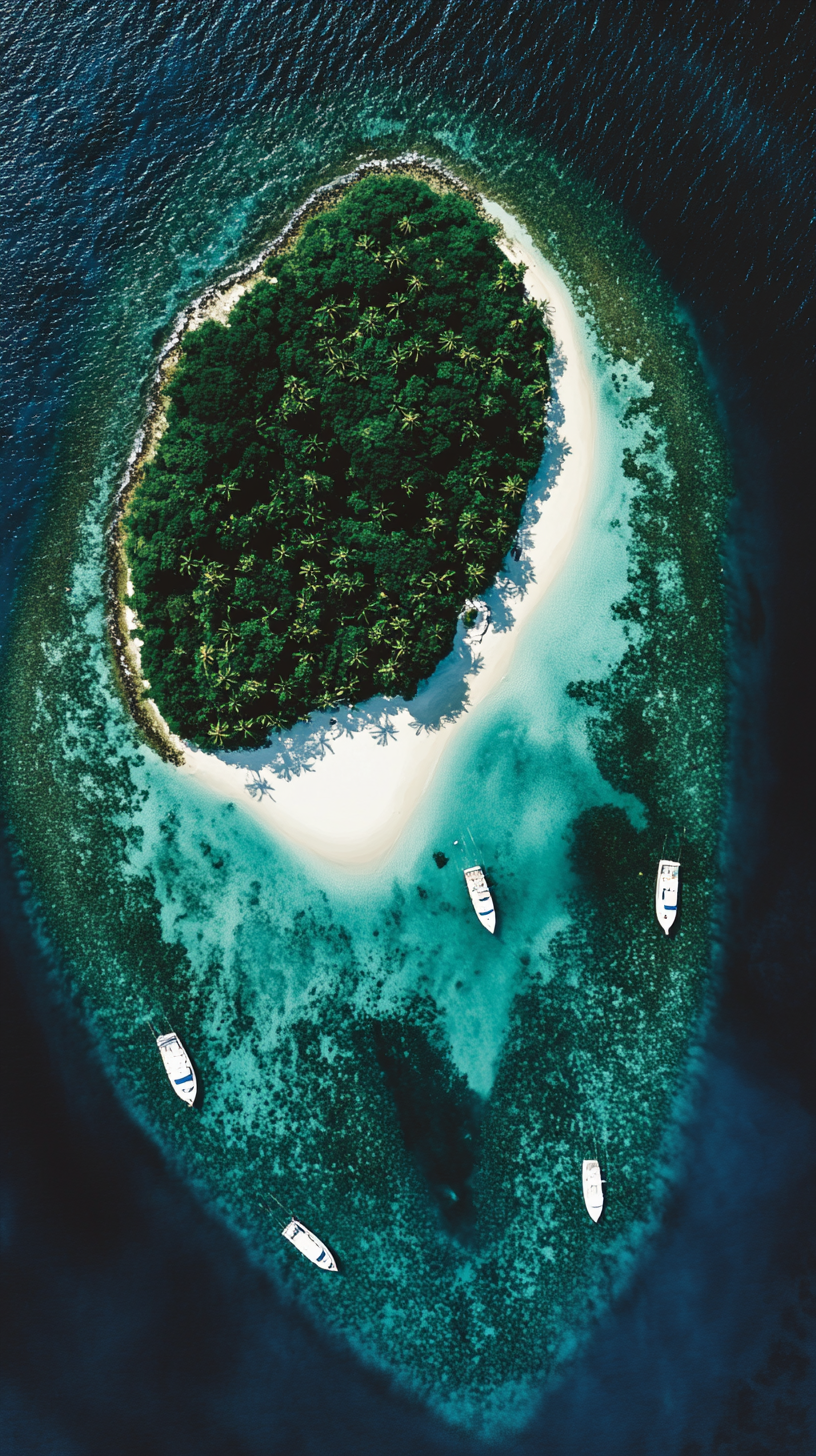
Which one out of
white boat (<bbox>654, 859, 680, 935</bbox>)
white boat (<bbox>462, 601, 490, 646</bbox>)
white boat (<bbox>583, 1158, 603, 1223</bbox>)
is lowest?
white boat (<bbox>583, 1158, 603, 1223</bbox>)

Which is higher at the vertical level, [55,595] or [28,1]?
[28,1]

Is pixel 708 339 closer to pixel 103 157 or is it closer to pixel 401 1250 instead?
pixel 103 157

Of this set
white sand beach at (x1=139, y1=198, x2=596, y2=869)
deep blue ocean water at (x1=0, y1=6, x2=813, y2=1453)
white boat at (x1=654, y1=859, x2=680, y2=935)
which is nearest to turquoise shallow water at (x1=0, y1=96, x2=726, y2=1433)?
white boat at (x1=654, y1=859, x2=680, y2=935)

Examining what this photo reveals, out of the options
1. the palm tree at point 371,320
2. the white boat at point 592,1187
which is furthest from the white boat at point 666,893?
the palm tree at point 371,320

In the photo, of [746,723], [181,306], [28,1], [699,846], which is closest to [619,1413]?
[699,846]

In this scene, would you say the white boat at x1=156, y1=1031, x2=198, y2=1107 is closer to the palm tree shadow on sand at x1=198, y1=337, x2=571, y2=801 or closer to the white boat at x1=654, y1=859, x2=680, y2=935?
the palm tree shadow on sand at x1=198, y1=337, x2=571, y2=801

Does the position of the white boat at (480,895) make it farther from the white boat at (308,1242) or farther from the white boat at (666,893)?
the white boat at (308,1242)
